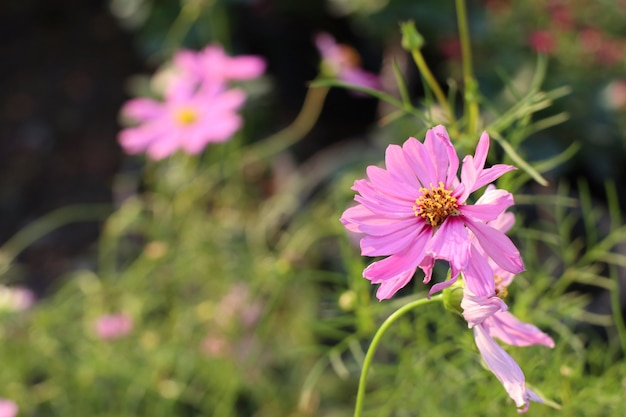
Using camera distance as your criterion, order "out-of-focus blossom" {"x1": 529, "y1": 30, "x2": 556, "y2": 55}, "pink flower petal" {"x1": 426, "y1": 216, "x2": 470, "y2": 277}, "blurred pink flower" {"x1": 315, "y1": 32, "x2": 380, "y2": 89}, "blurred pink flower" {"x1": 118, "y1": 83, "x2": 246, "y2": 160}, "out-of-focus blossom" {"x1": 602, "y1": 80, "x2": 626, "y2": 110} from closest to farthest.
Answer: "pink flower petal" {"x1": 426, "y1": 216, "x2": 470, "y2": 277}, "blurred pink flower" {"x1": 118, "y1": 83, "x2": 246, "y2": 160}, "blurred pink flower" {"x1": 315, "y1": 32, "x2": 380, "y2": 89}, "out-of-focus blossom" {"x1": 529, "y1": 30, "x2": 556, "y2": 55}, "out-of-focus blossom" {"x1": 602, "y1": 80, "x2": 626, "y2": 110}

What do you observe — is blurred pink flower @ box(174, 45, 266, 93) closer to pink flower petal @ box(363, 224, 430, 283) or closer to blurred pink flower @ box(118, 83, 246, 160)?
blurred pink flower @ box(118, 83, 246, 160)

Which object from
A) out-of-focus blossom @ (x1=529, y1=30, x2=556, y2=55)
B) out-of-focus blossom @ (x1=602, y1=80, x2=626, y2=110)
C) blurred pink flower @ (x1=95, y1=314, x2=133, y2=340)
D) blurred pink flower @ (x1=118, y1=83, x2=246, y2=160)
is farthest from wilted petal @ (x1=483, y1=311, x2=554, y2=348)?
out-of-focus blossom @ (x1=602, y1=80, x2=626, y2=110)

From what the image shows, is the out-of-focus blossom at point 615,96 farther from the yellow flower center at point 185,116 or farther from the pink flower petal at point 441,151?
the pink flower petal at point 441,151

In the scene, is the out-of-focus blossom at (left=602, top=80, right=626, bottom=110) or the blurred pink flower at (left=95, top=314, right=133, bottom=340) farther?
the out-of-focus blossom at (left=602, top=80, right=626, bottom=110)

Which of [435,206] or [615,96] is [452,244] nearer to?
[435,206]

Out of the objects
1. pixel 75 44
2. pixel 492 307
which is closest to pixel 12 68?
pixel 75 44

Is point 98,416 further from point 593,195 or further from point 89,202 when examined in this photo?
point 593,195

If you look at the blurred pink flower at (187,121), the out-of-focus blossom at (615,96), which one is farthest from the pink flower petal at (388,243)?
the out-of-focus blossom at (615,96)
